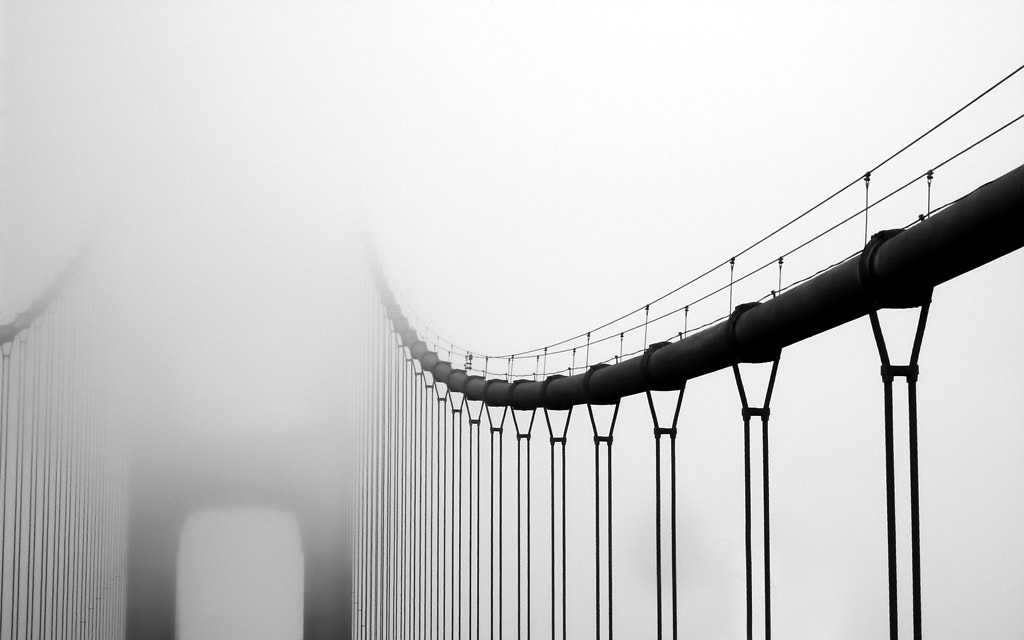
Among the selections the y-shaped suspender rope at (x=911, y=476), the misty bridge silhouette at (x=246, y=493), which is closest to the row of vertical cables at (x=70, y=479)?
Result: the misty bridge silhouette at (x=246, y=493)

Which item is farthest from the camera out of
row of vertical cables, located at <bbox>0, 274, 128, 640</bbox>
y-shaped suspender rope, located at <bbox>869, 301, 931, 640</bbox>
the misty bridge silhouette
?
row of vertical cables, located at <bbox>0, 274, 128, 640</bbox>

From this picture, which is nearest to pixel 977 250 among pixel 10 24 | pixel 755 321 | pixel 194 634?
pixel 755 321

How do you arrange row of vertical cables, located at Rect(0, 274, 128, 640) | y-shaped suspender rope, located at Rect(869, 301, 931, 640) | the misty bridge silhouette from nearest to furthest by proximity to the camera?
y-shaped suspender rope, located at Rect(869, 301, 931, 640)
the misty bridge silhouette
row of vertical cables, located at Rect(0, 274, 128, 640)

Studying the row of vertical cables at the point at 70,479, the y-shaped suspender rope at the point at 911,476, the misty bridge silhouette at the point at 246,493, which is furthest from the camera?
the row of vertical cables at the point at 70,479

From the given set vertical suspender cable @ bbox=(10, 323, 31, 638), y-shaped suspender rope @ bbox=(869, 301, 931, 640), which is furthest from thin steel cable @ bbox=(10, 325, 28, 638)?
y-shaped suspender rope @ bbox=(869, 301, 931, 640)

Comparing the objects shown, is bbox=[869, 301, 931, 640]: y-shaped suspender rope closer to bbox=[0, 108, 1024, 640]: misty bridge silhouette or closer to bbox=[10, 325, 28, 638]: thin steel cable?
bbox=[0, 108, 1024, 640]: misty bridge silhouette

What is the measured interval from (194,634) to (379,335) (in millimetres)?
7573

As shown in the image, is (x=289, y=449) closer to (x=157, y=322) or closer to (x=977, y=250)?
(x=157, y=322)

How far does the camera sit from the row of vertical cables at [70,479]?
703 inches

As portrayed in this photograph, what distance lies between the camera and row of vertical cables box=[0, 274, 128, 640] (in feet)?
58.6

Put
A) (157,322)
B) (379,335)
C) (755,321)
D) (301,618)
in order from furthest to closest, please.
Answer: (157,322), (301,618), (379,335), (755,321)

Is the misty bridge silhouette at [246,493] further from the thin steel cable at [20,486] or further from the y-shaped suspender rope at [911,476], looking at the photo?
the y-shaped suspender rope at [911,476]

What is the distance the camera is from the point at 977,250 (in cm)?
161

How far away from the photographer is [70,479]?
1916 cm
